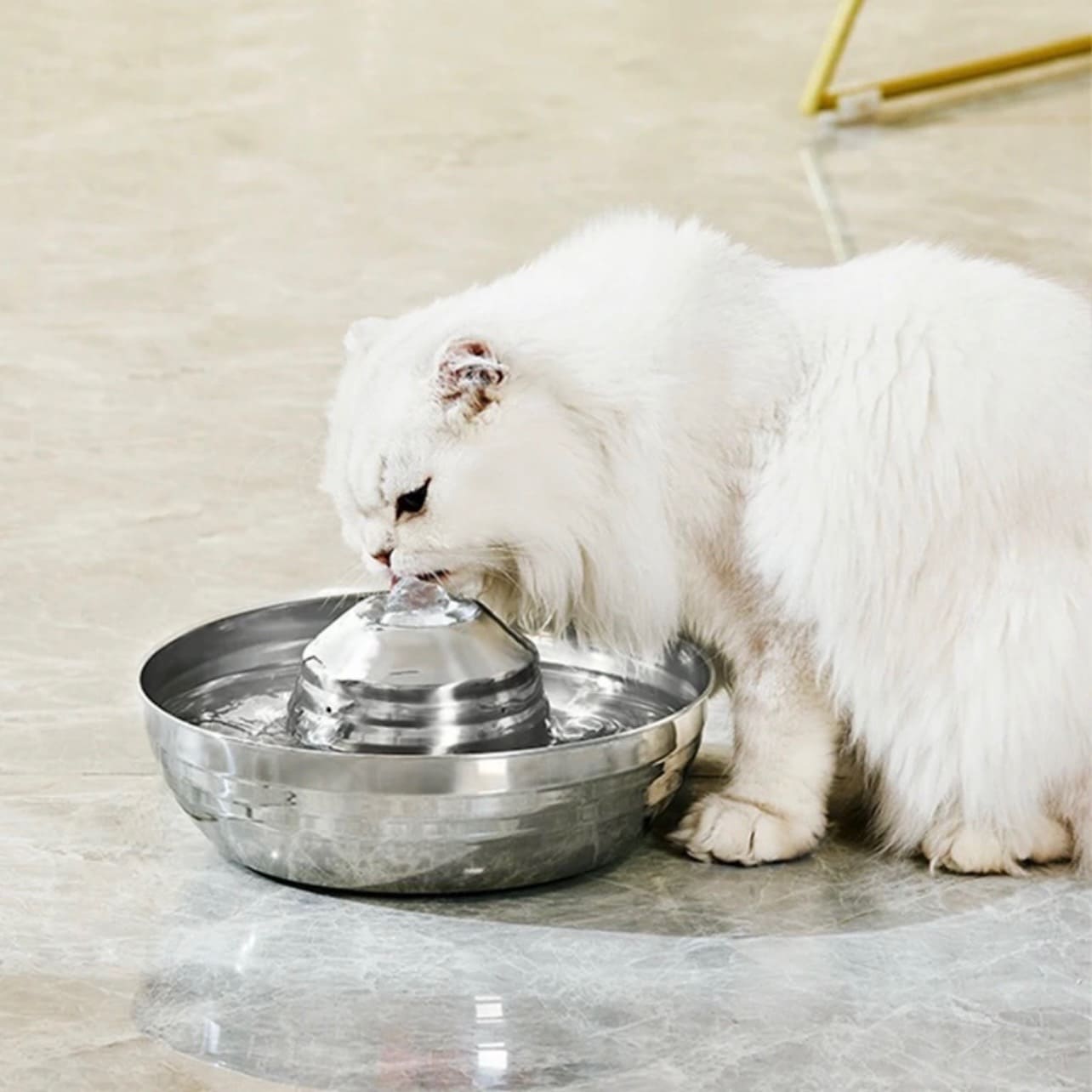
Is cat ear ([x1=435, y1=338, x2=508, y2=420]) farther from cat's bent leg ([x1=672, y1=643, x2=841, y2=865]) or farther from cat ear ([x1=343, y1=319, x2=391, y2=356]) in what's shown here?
cat's bent leg ([x1=672, y1=643, x2=841, y2=865])

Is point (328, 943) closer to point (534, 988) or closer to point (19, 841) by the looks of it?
point (534, 988)

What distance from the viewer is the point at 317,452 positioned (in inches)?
138

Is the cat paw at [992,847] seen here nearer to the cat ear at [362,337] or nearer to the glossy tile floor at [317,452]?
the glossy tile floor at [317,452]

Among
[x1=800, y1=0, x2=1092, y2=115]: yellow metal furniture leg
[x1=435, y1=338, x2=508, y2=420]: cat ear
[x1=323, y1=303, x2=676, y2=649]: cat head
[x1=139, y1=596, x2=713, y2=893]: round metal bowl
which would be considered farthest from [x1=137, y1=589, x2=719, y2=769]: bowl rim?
[x1=800, y1=0, x2=1092, y2=115]: yellow metal furniture leg

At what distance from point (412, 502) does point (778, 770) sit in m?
0.47

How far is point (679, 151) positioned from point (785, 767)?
2691 millimetres

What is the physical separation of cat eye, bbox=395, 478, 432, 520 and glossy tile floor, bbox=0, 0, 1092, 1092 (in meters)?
0.38

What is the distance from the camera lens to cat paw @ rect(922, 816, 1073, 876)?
212cm

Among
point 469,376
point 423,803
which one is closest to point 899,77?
point 469,376

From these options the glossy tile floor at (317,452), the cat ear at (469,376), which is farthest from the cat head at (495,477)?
the glossy tile floor at (317,452)

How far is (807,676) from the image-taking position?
2133mm

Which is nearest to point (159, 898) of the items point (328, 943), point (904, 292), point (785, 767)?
point (328, 943)

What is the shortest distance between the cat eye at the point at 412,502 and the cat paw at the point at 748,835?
0.44 m

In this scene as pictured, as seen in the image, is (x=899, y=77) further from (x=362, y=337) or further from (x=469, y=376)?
(x=469, y=376)
